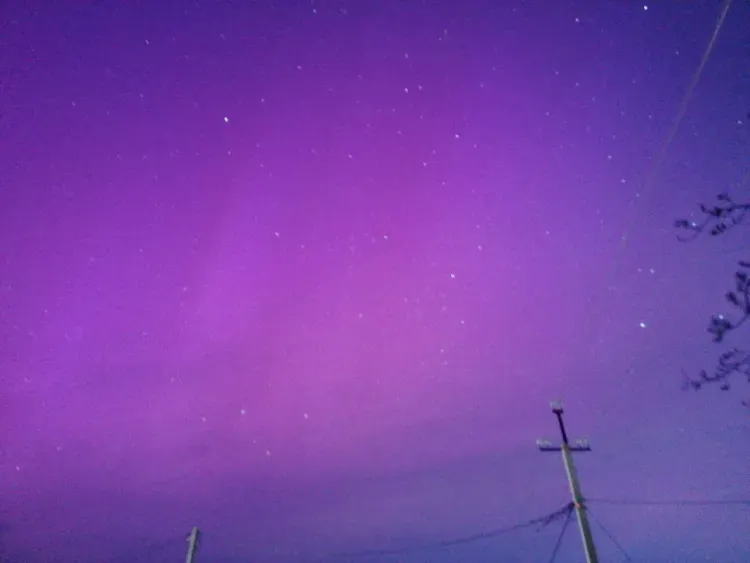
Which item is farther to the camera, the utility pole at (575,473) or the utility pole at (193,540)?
the utility pole at (193,540)

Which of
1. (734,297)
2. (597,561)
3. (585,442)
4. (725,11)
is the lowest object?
(597,561)

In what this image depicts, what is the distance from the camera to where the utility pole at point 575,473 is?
494 inches

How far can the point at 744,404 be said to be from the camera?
5.82 meters

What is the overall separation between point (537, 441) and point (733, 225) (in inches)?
446

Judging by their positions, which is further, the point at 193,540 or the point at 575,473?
the point at 193,540

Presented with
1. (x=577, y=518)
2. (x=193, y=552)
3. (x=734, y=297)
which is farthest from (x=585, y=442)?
(x=193, y=552)

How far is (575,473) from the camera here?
45.4ft

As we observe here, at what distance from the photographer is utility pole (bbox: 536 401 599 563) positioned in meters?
12.5

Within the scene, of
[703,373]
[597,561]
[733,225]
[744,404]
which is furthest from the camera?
[597,561]

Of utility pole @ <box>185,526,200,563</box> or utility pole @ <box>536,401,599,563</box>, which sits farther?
utility pole @ <box>185,526,200,563</box>

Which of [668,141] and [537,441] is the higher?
[668,141]

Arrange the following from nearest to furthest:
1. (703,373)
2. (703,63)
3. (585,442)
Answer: (703,373), (703,63), (585,442)

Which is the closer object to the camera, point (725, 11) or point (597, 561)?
point (725, 11)

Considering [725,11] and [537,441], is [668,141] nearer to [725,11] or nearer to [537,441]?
[725,11]
